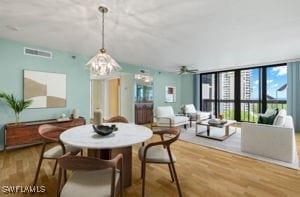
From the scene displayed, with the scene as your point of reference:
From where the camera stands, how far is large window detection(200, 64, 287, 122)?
5664 mm

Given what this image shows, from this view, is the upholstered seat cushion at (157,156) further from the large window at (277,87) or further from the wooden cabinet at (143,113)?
the large window at (277,87)

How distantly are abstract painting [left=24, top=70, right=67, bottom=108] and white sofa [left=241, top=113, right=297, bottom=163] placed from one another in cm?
451

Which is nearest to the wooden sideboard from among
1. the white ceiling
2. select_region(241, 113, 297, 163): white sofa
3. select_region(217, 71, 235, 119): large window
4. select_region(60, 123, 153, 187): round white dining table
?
the white ceiling

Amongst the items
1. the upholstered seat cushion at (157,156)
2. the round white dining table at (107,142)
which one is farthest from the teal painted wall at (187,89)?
the round white dining table at (107,142)

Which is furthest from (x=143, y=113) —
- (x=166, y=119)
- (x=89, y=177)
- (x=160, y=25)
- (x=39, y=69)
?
(x=89, y=177)

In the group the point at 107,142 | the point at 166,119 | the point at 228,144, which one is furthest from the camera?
the point at 166,119

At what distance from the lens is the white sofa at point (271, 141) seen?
2715mm

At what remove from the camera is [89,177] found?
1392 millimetres

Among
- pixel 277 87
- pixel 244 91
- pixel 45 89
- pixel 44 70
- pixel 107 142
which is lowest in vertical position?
pixel 107 142

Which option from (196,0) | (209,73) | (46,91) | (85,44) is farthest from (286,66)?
(46,91)

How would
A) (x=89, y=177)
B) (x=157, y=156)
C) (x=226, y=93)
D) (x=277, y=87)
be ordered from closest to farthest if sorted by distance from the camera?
(x=89, y=177) < (x=157, y=156) < (x=277, y=87) < (x=226, y=93)

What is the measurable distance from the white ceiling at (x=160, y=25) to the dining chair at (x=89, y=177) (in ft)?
6.38

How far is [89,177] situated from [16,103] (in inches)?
121

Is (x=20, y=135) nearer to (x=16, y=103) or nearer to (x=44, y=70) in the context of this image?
(x=16, y=103)
